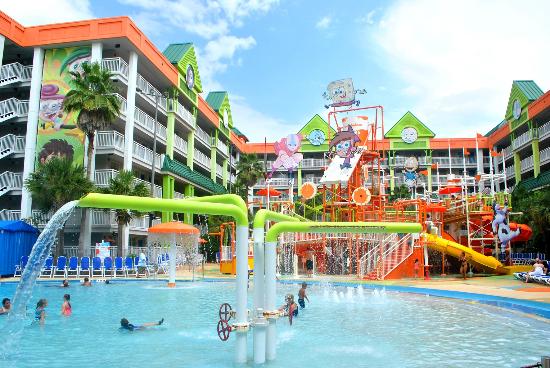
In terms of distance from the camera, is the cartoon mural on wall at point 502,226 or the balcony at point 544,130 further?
the balcony at point 544,130

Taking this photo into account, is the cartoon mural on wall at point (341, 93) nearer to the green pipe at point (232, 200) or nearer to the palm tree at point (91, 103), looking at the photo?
the palm tree at point (91, 103)

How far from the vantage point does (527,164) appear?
158 feet

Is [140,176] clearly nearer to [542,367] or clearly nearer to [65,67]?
[65,67]

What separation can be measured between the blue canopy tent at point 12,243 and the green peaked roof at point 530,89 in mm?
44673

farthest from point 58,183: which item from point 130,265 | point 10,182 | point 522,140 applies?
point 522,140

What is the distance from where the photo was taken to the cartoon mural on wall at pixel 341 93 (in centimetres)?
2961

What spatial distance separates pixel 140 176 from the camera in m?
38.4

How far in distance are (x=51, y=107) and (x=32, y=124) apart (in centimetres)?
167

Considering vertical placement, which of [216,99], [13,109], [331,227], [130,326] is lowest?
[130,326]

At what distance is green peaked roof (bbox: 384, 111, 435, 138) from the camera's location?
64.0 m

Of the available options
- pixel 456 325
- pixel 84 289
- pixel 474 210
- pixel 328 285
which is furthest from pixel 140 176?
pixel 456 325

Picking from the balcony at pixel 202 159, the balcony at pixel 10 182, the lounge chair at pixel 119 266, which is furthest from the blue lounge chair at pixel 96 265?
the balcony at pixel 202 159

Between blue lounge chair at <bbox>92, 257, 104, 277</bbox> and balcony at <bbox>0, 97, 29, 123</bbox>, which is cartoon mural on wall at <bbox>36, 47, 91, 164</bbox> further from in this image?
blue lounge chair at <bbox>92, 257, 104, 277</bbox>

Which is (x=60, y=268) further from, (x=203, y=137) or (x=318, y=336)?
(x=203, y=137)
